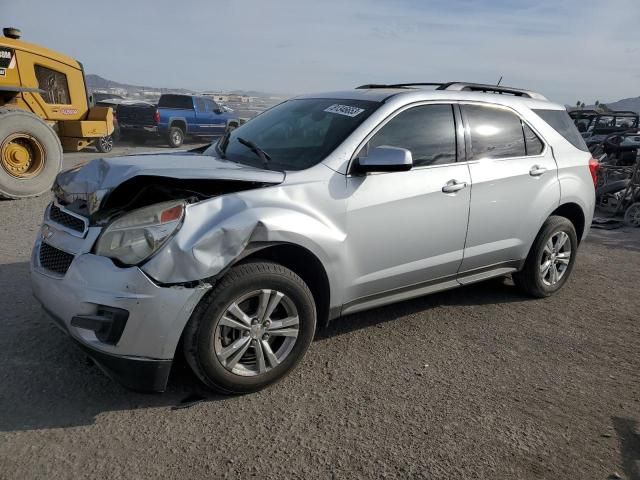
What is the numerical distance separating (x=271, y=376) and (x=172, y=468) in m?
0.81

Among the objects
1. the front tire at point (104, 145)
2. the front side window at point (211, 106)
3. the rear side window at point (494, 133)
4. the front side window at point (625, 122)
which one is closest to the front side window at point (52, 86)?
the front tire at point (104, 145)

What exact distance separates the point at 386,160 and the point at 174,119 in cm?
1598

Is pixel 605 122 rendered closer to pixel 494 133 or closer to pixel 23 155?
pixel 494 133

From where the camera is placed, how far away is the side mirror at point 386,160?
10.5 ft

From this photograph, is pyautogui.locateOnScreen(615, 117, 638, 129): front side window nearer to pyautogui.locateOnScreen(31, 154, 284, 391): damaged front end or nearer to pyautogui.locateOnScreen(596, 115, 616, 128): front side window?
pyautogui.locateOnScreen(596, 115, 616, 128): front side window

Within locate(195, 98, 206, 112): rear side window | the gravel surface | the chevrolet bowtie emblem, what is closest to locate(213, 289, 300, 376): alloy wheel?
the gravel surface

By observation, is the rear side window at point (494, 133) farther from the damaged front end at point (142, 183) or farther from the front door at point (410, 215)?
the damaged front end at point (142, 183)

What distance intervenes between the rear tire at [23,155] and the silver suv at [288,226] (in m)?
5.06

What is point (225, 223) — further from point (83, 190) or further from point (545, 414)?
point (545, 414)

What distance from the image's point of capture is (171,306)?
2.65 m

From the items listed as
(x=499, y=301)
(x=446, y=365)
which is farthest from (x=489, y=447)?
(x=499, y=301)

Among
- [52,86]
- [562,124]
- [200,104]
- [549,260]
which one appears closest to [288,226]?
[549,260]

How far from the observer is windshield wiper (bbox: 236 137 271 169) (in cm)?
351

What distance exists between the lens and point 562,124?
4801 mm
